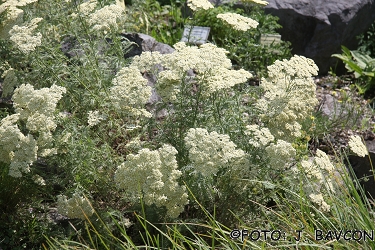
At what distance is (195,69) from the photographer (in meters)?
3.49

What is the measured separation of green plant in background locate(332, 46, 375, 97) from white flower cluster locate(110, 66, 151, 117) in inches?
145

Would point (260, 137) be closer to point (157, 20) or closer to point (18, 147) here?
point (18, 147)

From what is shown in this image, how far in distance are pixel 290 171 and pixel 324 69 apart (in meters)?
3.46

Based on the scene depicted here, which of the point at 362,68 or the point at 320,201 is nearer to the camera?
the point at 320,201

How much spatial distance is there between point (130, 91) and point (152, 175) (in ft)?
1.89

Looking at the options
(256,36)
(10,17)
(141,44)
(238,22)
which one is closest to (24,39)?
(10,17)

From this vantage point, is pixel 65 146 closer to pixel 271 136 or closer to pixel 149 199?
pixel 149 199

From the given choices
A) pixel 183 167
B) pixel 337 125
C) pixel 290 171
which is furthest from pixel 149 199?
pixel 337 125

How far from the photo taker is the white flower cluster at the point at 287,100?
3.51 metres

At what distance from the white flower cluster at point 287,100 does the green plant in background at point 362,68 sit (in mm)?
2962

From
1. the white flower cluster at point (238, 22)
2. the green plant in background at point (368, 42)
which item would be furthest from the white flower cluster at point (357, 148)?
the green plant in background at point (368, 42)

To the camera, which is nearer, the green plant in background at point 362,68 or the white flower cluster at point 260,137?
the white flower cluster at point 260,137

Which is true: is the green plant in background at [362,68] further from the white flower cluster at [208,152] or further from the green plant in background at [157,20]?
the white flower cluster at [208,152]

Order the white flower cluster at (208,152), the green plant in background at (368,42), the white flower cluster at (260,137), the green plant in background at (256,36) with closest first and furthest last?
the white flower cluster at (208,152)
the white flower cluster at (260,137)
the green plant in background at (256,36)
the green plant in background at (368,42)
